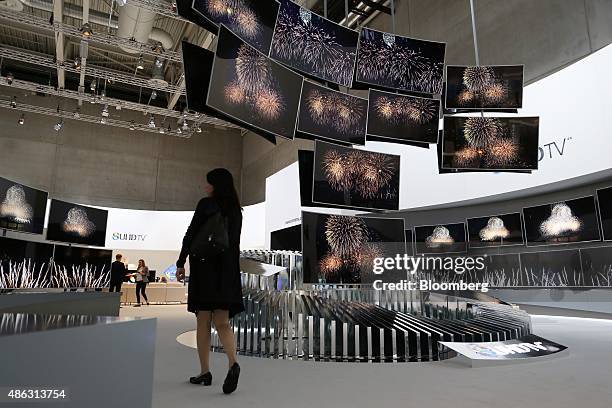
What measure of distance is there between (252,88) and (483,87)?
10.9 feet

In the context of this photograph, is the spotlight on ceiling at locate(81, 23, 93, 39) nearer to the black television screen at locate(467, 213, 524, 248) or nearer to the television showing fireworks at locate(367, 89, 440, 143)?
the television showing fireworks at locate(367, 89, 440, 143)

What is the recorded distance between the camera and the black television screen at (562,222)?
7.38 m

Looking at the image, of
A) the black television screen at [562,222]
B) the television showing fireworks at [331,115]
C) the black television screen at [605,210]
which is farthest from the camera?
the black television screen at [562,222]

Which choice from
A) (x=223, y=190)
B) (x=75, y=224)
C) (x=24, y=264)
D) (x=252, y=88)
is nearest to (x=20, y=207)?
(x=24, y=264)

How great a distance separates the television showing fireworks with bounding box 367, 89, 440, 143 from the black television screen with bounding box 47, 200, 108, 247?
6732mm

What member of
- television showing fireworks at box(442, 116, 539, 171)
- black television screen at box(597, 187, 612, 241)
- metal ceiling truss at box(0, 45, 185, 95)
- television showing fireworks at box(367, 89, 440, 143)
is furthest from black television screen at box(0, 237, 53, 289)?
black television screen at box(597, 187, 612, 241)

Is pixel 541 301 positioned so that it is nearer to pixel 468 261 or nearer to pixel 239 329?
pixel 468 261

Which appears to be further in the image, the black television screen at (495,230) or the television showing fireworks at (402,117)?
the black television screen at (495,230)

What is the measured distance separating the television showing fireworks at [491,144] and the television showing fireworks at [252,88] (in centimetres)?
232

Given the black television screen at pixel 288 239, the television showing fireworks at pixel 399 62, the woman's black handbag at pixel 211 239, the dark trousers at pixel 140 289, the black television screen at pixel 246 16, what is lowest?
the dark trousers at pixel 140 289

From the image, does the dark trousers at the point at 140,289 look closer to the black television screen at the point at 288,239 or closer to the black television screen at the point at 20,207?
the black television screen at the point at 288,239

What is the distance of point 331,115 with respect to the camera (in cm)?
464

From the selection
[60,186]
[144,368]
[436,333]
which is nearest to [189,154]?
[60,186]

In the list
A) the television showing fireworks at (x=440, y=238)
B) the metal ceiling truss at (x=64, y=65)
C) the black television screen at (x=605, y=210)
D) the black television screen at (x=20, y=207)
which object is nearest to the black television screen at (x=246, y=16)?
the black television screen at (x=20, y=207)
